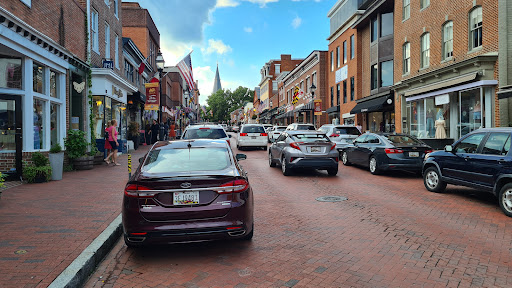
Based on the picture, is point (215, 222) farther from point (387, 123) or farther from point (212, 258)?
point (387, 123)

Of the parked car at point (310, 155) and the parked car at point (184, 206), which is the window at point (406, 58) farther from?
the parked car at point (184, 206)

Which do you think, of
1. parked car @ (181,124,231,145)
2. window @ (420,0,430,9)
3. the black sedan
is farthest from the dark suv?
window @ (420,0,430,9)

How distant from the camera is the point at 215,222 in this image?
464 centimetres

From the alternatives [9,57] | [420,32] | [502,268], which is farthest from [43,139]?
[420,32]

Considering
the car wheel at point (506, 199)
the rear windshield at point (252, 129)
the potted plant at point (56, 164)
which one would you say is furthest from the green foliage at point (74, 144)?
the car wheel at point (506, 199)

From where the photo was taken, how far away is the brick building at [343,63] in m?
31.3

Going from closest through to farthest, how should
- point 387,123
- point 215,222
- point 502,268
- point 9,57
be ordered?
point 502,268 → point 215,222 → point 9,57 → point 387,123

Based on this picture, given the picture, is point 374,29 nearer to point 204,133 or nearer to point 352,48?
point 352,48

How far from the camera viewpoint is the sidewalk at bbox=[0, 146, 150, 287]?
4199mm

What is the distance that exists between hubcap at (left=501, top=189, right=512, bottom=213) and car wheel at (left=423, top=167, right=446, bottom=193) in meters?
2.10

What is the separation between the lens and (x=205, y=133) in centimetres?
1265

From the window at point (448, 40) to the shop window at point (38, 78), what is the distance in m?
17.5

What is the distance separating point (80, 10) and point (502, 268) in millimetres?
16372

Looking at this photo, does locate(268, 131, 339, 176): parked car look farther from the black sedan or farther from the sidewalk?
the sidewalk
